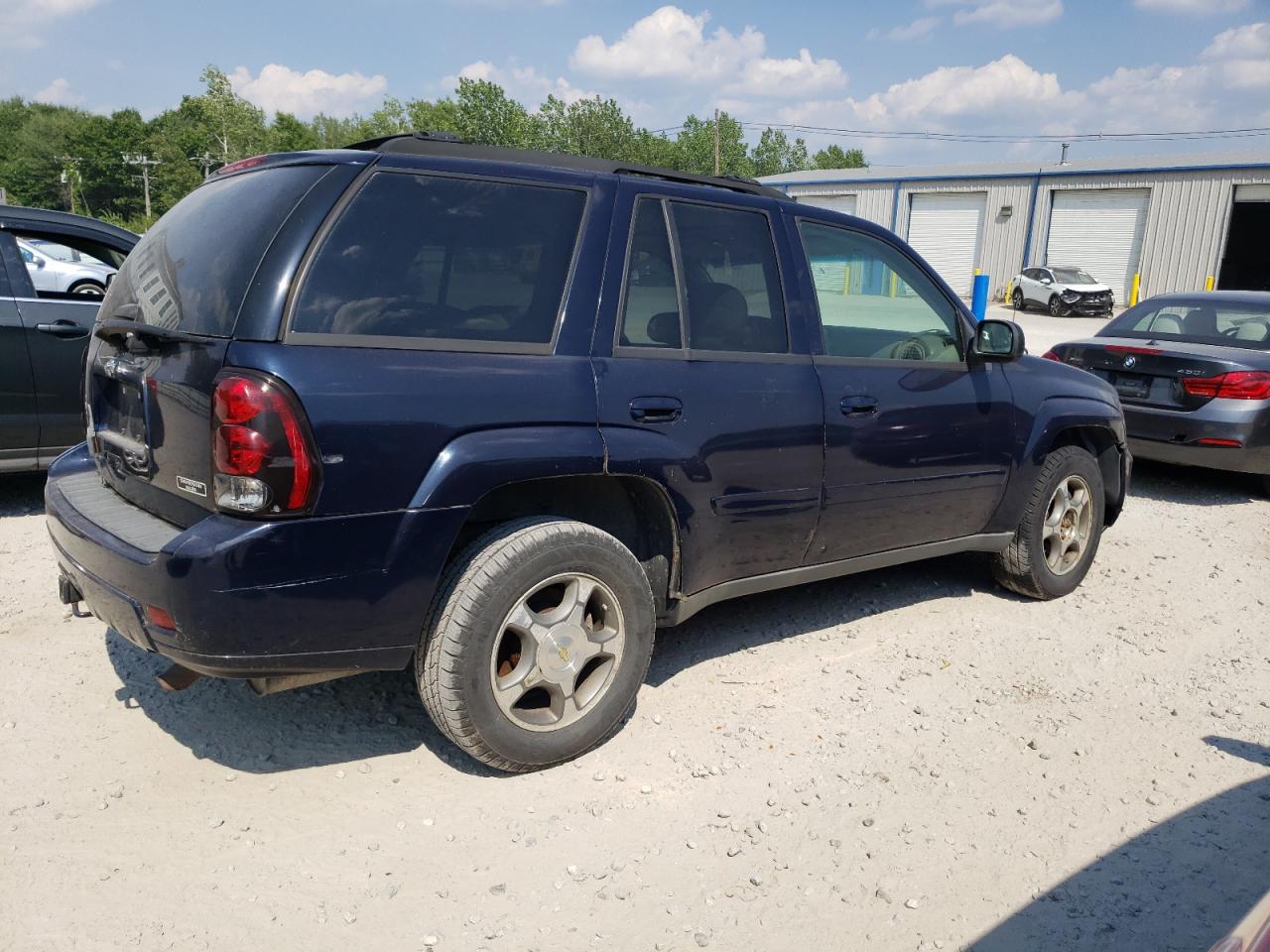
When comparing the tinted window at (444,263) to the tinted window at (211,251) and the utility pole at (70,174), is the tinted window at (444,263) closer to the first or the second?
the tinted window at (211,251)

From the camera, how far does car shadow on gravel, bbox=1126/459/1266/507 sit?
7453mm

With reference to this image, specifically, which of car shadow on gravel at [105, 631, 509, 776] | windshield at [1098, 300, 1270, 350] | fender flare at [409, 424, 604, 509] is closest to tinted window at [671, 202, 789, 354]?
fender flare at [409, 424, 604, 509]

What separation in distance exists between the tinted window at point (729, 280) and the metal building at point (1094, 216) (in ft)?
111

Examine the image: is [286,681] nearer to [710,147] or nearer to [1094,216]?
[1094,216]

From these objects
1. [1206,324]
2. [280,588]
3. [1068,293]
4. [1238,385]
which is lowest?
[280,588]

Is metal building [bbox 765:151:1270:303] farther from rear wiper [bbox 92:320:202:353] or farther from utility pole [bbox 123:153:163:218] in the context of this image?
utility pole [bbox 123:153:163:218]

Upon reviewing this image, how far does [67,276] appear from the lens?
23.4 ft

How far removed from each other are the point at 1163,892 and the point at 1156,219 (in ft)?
118

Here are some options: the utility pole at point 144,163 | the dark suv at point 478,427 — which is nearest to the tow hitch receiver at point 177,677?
the dark suv at point 478,427

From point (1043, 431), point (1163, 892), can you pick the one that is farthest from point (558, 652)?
point (1043, 431)

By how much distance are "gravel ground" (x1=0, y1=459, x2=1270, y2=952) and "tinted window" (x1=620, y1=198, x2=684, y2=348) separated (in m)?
1.43

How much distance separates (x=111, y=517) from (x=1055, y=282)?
31855mm

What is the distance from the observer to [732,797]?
312 cm

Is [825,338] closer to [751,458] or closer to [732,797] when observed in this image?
[751,458]
